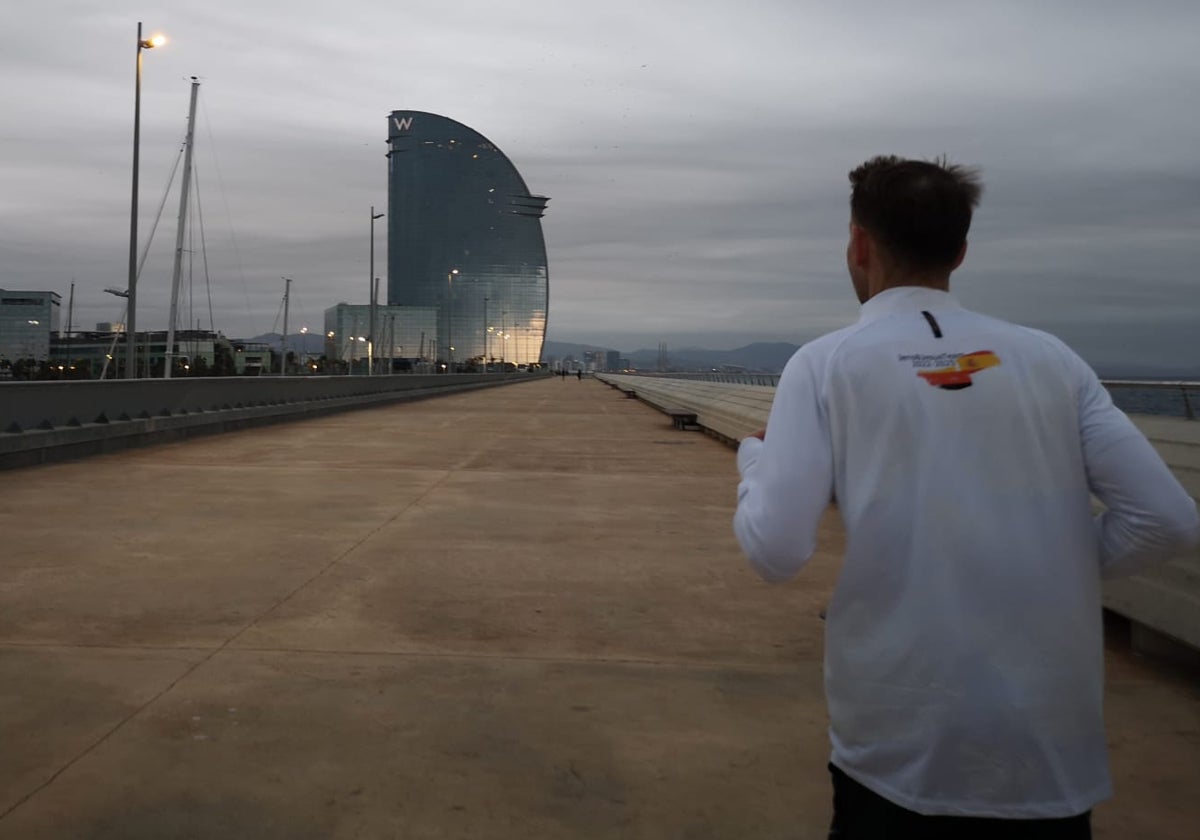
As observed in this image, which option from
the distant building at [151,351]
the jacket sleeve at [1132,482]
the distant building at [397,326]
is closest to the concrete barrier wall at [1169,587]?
the jacket sleeve at [1132,482]

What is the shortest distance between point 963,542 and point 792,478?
292 mm

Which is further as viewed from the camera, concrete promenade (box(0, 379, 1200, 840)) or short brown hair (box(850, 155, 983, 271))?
concrete promenade (box(0, 379, 1200, 840))

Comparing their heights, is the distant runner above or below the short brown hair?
below

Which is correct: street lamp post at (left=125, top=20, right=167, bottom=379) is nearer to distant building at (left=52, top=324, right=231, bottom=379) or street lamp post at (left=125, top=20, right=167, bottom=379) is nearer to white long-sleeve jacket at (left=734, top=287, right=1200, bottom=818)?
distant building at (left=52, top=324, right=231, bottom=379)

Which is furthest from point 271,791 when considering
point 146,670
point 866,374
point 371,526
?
point 371,526

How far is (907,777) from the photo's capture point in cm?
181

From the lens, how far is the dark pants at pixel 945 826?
5.92ft

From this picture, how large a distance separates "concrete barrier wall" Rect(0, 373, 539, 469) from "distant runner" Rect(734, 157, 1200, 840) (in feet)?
41.2

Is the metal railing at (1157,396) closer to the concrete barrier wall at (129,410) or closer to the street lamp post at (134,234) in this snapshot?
the concrete barrier wall at (129,410)

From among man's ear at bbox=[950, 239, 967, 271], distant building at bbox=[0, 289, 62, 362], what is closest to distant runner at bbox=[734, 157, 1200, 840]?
man's ear at bbox=[950, 239, 967, 271]

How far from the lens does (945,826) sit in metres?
1.82

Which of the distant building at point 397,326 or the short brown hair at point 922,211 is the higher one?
the distant building at point 397,326

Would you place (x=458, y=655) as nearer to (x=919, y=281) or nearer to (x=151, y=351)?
(x=919, y=281)

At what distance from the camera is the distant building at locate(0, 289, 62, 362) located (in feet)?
114
